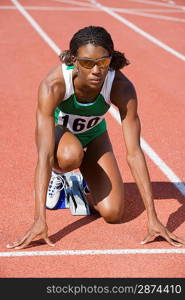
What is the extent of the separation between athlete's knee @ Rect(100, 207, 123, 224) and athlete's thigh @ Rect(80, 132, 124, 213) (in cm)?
5

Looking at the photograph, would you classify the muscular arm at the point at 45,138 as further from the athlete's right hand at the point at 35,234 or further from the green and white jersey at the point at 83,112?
the green and white jersey at the point at 83,112

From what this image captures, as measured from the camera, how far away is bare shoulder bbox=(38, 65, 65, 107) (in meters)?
5.68

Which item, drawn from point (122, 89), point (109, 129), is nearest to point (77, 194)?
point (122, 89)

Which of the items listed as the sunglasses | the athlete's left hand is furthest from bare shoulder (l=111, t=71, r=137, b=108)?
the athlete's left hand

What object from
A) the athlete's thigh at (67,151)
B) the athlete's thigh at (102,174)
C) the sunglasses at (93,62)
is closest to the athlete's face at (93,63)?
the sunglasses at (93,62)

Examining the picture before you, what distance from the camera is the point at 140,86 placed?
10070mm

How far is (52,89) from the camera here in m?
5.72

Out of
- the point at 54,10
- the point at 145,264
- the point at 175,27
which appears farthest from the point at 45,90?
the point at 54,10

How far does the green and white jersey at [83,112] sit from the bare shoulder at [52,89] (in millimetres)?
46

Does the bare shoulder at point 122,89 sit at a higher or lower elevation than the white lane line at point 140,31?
higher

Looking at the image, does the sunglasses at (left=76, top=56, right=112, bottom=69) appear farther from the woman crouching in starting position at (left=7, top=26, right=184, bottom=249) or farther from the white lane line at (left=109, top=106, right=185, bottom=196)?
the white lane line at (left=109, top=106, right=185, bottom=196)

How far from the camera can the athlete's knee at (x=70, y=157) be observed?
5973mm

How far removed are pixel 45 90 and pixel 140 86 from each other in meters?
4.50

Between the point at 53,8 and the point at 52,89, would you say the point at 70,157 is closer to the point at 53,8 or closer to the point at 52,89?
the point at 52,89
